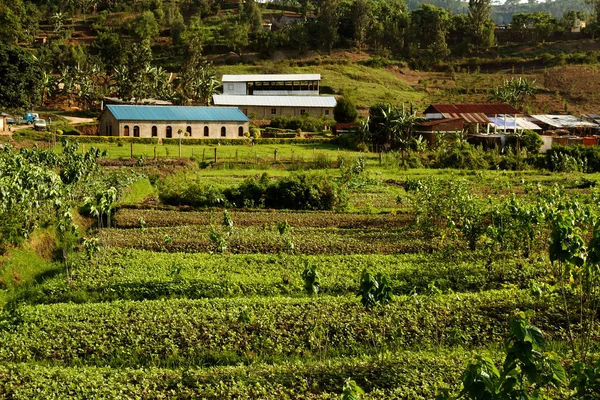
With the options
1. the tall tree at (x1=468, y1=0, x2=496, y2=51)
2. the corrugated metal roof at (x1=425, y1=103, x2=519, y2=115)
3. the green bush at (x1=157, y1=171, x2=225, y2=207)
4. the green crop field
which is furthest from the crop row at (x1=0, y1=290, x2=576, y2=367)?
the tall tree at (x1=468, y1=0, x2=496, y2=51)

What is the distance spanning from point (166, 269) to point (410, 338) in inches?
305

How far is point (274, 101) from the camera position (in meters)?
84.9

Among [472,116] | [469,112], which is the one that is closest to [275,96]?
[469,112]

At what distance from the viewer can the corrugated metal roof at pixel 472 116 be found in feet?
218

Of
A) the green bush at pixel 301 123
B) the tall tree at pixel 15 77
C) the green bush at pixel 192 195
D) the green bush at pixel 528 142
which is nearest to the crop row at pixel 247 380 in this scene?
the green bush at pixel 192 195

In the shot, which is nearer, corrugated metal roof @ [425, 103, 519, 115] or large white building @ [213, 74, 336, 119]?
corrugated metal roof @ [425, 103, 519, 115]

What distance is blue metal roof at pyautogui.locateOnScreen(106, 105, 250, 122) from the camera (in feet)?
210

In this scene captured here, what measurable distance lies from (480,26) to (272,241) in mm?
104246

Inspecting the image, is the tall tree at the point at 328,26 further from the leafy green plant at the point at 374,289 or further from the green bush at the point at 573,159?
the leafy green plant at the point at 374,289

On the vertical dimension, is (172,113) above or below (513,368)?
above

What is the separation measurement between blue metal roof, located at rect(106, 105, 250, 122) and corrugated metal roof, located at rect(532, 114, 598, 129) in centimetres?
3327

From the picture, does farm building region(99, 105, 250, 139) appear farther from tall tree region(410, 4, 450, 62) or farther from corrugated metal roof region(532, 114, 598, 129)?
tall tree region(410, 4, 450, 62)

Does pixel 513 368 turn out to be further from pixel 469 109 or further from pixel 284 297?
pixel 469 109

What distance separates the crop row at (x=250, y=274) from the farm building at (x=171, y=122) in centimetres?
4493
